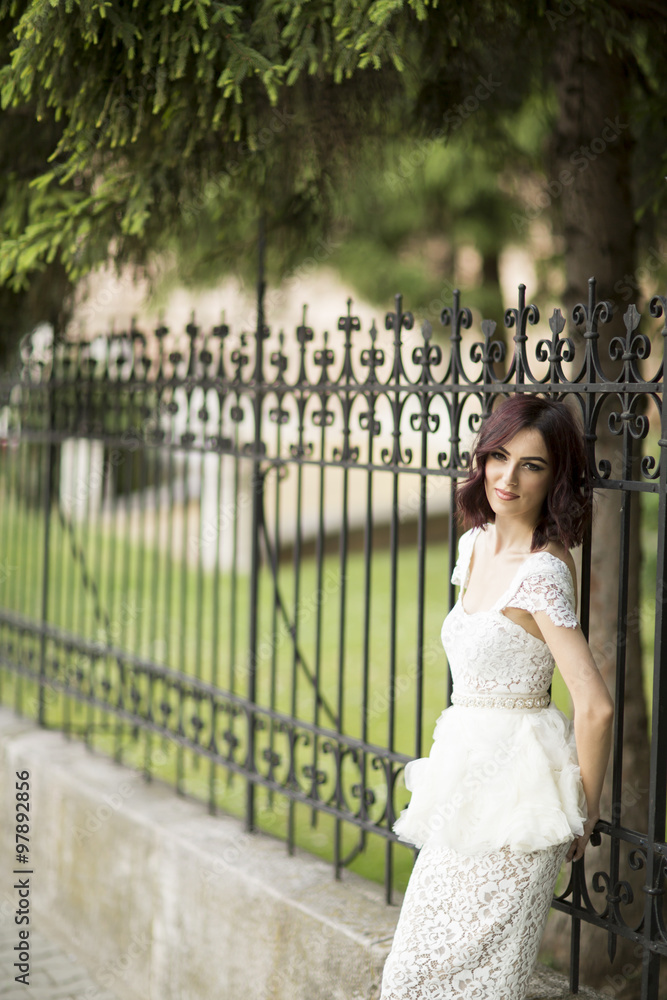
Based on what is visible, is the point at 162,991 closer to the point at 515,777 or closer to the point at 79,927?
the point at 79,927

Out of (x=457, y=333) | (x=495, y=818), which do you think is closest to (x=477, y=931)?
(x=495, y=818)

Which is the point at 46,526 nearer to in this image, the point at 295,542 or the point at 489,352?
the point at 295,542

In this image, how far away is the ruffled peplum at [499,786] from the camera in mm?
2340

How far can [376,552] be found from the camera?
15.7 meters

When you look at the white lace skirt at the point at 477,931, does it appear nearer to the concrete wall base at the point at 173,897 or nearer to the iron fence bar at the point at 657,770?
the iron fence bar at the point at 657,770

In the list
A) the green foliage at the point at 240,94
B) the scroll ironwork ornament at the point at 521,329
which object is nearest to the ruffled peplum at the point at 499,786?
the scroll ironwork ornament at the point at 521,329

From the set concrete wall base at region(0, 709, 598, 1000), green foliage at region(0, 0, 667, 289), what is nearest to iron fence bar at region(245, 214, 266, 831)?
concrete wall base at region(0, 709, 598, 1000)

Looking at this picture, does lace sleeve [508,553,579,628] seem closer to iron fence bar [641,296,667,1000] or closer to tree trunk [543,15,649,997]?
iron fence bar [641,296,667,1000]

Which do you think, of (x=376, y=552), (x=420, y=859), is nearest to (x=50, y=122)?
(x=420, y=859)

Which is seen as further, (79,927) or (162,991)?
(79,927)

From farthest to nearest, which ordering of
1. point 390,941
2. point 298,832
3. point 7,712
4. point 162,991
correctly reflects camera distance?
1. point 7,712
2. point 298,832
3. point 162,991
4. point 390,941

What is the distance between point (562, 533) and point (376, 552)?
43.6 feet

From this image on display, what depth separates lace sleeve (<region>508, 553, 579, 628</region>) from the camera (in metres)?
2.34

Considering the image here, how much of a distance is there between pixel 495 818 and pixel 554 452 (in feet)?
2.95
